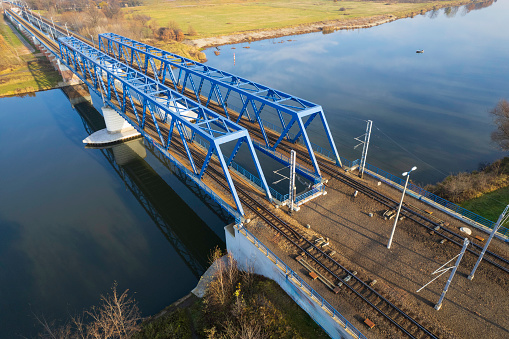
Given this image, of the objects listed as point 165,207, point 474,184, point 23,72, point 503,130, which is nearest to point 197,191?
point 165,207

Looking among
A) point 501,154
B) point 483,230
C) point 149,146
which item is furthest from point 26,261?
point 501,154

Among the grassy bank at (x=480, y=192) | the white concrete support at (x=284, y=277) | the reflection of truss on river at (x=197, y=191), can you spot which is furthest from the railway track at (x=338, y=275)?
the grassy bank at (x=480, y=192)

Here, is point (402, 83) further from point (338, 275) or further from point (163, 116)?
point (338, 275)

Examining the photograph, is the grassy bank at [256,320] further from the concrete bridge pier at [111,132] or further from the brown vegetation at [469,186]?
the concrete bridge pier at [111,132]

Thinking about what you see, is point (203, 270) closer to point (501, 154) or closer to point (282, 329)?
point (282, 329)

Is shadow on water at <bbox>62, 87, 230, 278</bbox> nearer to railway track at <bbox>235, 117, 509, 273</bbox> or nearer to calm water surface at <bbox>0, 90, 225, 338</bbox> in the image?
calm water surface at <bbox>0, 90, 225, 338</bbox>

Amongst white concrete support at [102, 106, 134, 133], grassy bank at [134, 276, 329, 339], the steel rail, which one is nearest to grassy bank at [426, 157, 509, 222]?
the steel rail

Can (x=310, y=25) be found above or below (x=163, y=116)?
below
